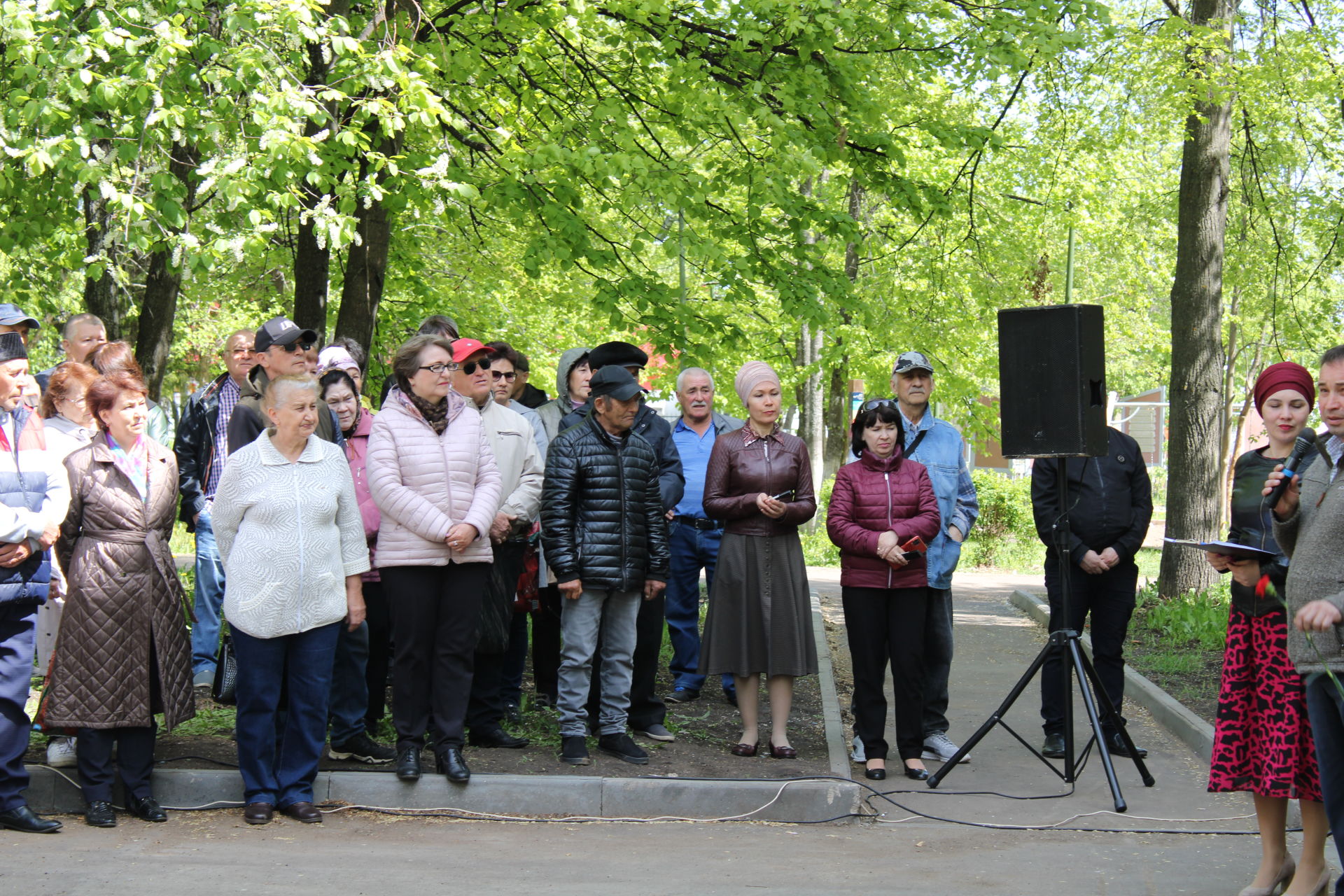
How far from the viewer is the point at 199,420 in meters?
7.76

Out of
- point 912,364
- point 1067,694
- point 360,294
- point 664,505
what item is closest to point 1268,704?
point 1067,694

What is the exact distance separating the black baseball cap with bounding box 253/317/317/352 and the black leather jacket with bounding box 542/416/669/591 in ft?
4.78

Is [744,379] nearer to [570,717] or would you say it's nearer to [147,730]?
[570,717]

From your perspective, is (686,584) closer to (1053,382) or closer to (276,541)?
(1053,382)

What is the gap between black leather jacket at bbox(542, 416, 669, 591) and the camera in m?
6.90

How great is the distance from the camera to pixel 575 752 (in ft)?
22.6

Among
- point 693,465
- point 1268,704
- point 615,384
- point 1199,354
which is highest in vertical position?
point 1199,354

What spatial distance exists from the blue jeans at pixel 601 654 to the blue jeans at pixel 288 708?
4.39ft

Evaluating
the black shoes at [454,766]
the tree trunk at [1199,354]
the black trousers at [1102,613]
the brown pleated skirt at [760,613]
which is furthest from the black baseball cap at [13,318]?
the tree trunk at [1199,354]

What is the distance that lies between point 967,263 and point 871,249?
9.29 m

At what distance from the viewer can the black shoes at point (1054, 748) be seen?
24.9ft

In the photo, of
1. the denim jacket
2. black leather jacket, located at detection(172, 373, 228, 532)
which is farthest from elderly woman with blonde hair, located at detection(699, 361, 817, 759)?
black leather jacket, located at detection(172, 373, 228, 532)

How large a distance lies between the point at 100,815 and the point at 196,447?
2509 millimetres

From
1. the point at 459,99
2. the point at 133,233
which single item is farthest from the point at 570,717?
the point at 459,99
